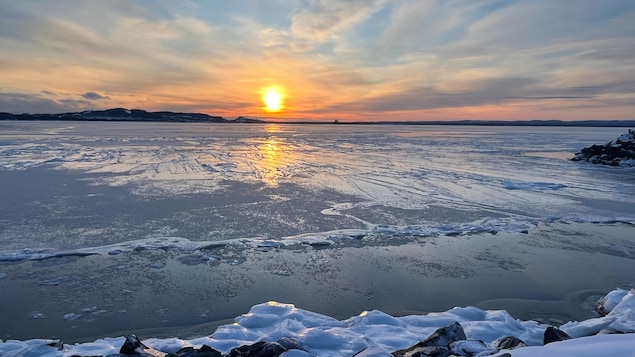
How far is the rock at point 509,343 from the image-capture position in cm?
317

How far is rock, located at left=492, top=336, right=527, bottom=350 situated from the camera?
317 cm

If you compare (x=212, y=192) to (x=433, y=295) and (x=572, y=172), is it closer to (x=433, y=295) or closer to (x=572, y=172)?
(x=433, y=295)

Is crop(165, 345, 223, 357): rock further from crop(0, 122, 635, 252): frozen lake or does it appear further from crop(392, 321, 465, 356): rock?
crop(0, 122, 635, 252): frozen lake

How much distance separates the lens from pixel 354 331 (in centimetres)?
372

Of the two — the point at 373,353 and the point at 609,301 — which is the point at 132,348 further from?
the point at 609,301

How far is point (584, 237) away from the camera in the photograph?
6.73m

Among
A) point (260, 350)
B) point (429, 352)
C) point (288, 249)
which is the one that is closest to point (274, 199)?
point (288, 249)

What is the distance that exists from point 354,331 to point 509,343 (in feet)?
4.34

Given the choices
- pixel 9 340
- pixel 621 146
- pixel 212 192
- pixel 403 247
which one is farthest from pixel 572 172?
pixel 9 340

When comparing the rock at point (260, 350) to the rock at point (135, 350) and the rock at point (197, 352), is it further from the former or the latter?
the rock at point (135, 350)

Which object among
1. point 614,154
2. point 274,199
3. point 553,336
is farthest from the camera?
point 614,154

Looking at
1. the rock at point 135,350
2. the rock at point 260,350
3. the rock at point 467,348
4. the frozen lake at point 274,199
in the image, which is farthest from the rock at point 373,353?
the frozen lake at point 274,199

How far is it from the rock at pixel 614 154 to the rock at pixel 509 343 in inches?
797

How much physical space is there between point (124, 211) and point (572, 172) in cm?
1614
